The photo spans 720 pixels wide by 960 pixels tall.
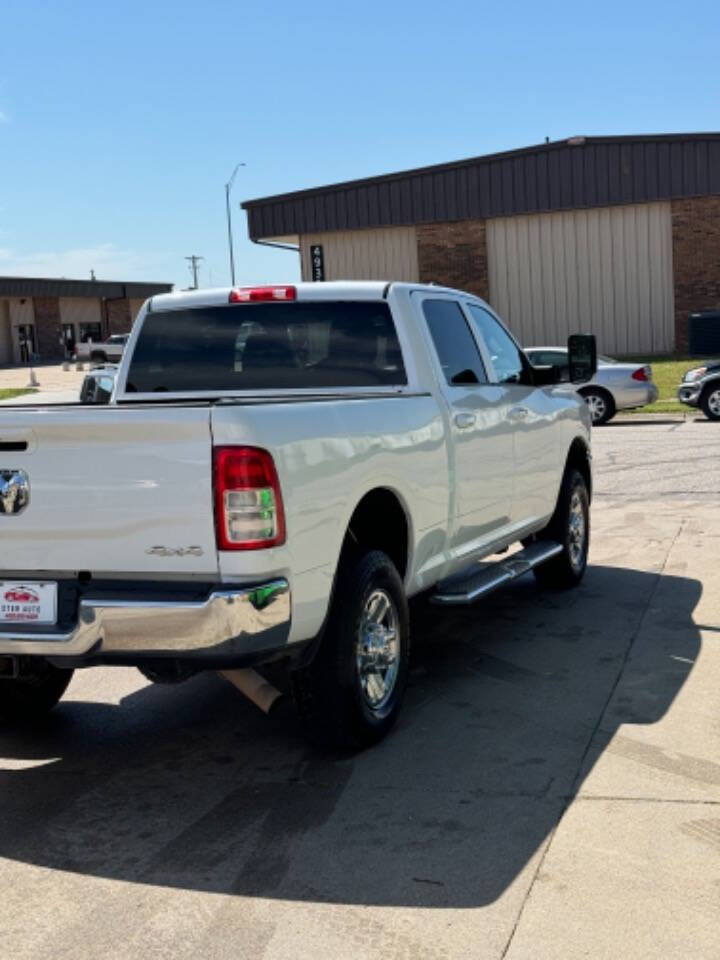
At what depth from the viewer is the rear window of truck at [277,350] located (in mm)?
6293

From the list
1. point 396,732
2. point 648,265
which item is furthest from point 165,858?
point 648,265

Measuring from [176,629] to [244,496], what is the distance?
1.79 ft

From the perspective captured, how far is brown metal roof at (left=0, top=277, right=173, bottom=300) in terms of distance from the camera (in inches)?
2795

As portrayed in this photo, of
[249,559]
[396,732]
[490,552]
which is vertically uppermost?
[249,559]

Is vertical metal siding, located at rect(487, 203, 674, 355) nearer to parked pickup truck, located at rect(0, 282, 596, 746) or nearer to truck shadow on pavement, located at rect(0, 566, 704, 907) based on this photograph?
truck shadow on pavement, located at rect(0, 566, 704, 907)

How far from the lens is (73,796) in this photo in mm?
4883

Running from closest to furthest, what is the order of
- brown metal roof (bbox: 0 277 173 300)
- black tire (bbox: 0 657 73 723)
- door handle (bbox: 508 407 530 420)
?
black tire (bbox: 0 657 73 723), door handle (bbox: 508 407 530 420), brown metal roof (bbox: 0 277 173 300)

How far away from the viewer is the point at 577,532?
339 inches

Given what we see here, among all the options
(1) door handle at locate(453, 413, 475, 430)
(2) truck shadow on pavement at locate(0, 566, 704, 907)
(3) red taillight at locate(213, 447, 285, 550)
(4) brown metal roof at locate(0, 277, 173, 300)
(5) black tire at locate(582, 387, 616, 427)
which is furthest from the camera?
(4) brown metal roof at locate(0, 277, 173, 300)

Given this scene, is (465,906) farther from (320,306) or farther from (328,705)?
(320,306)

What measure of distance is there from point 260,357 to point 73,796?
2.49 metres

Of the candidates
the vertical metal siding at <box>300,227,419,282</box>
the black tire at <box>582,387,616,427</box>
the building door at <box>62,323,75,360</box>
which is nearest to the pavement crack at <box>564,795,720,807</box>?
the black tire at <box>582,387,616,427</box>

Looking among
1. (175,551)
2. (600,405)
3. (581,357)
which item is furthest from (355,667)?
(600,405)

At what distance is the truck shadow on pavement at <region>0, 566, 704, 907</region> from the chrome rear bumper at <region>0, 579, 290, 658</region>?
25.6 inches
